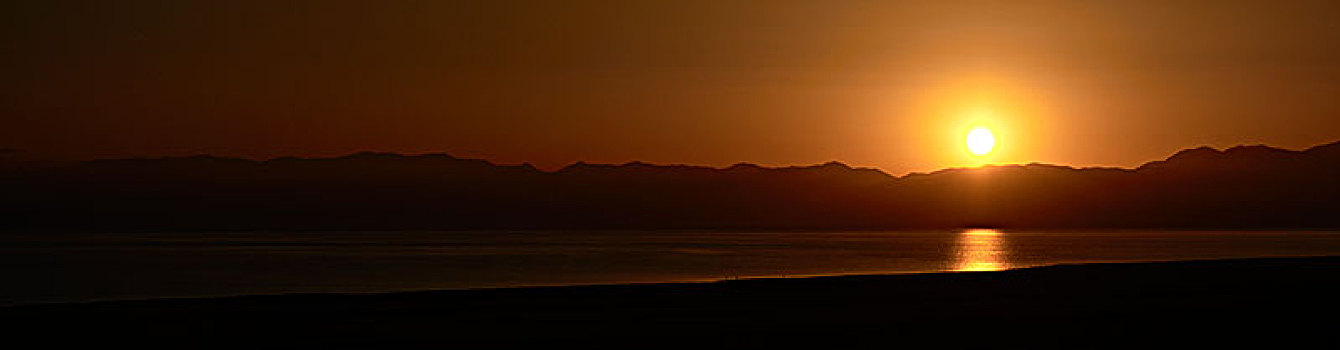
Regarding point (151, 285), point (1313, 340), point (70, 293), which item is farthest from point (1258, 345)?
point (151, 285)

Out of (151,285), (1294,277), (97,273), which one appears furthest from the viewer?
(97,273)

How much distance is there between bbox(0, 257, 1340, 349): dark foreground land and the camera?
2138 cm

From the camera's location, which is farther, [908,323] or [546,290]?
[546,290]

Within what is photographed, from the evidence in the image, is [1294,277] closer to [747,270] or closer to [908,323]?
[908,323]

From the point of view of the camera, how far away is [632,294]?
32562mm

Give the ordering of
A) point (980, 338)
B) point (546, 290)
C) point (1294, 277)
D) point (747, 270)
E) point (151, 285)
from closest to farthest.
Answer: point (980, 338) < point (546, 290) < point (1294, 277) < point (151, 285) < point (747, 270)

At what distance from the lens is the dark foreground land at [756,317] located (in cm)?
2138

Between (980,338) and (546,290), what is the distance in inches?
543

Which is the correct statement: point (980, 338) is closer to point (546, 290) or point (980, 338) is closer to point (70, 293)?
point (546, 290)

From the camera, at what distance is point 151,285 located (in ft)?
213

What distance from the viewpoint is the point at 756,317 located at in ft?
84.6

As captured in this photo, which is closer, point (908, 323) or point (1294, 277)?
point (908, 323)

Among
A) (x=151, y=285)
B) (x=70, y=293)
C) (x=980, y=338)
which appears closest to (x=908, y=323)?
(x=980, y=338)

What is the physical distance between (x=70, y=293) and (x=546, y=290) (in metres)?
31.1
